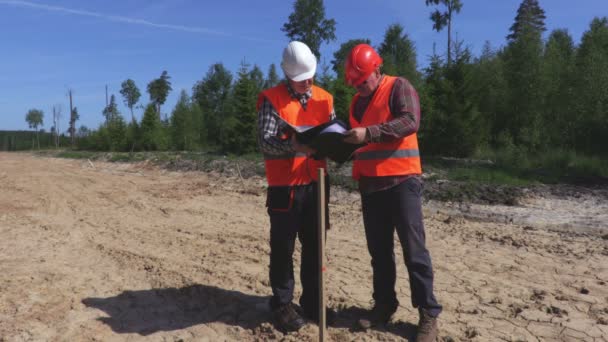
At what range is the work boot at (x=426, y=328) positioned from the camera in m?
3.24

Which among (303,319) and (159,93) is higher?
(159,93)

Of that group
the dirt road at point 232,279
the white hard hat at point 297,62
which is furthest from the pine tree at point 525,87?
the white hard hat at point 297,62

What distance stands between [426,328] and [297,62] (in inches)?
85.5

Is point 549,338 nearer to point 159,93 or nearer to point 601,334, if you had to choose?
point 601,334

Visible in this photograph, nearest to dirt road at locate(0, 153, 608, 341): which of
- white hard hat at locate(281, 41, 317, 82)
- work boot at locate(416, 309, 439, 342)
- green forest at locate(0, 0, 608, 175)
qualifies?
work boot at locate(416, 309, 439, 342)

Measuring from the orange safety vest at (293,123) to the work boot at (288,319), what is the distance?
1.03m

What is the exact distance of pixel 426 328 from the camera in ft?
10.7

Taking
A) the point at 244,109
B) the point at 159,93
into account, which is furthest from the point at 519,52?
the point at 159,93

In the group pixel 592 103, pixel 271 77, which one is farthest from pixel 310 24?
pixel 592 103

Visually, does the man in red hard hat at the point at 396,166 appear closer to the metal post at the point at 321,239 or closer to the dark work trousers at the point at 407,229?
the dark work trousers at the point at 407,229

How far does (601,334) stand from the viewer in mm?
3475

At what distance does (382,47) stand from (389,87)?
35956mm

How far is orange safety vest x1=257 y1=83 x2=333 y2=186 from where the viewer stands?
3.18 m

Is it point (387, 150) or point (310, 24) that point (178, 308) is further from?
point (310, 24)
